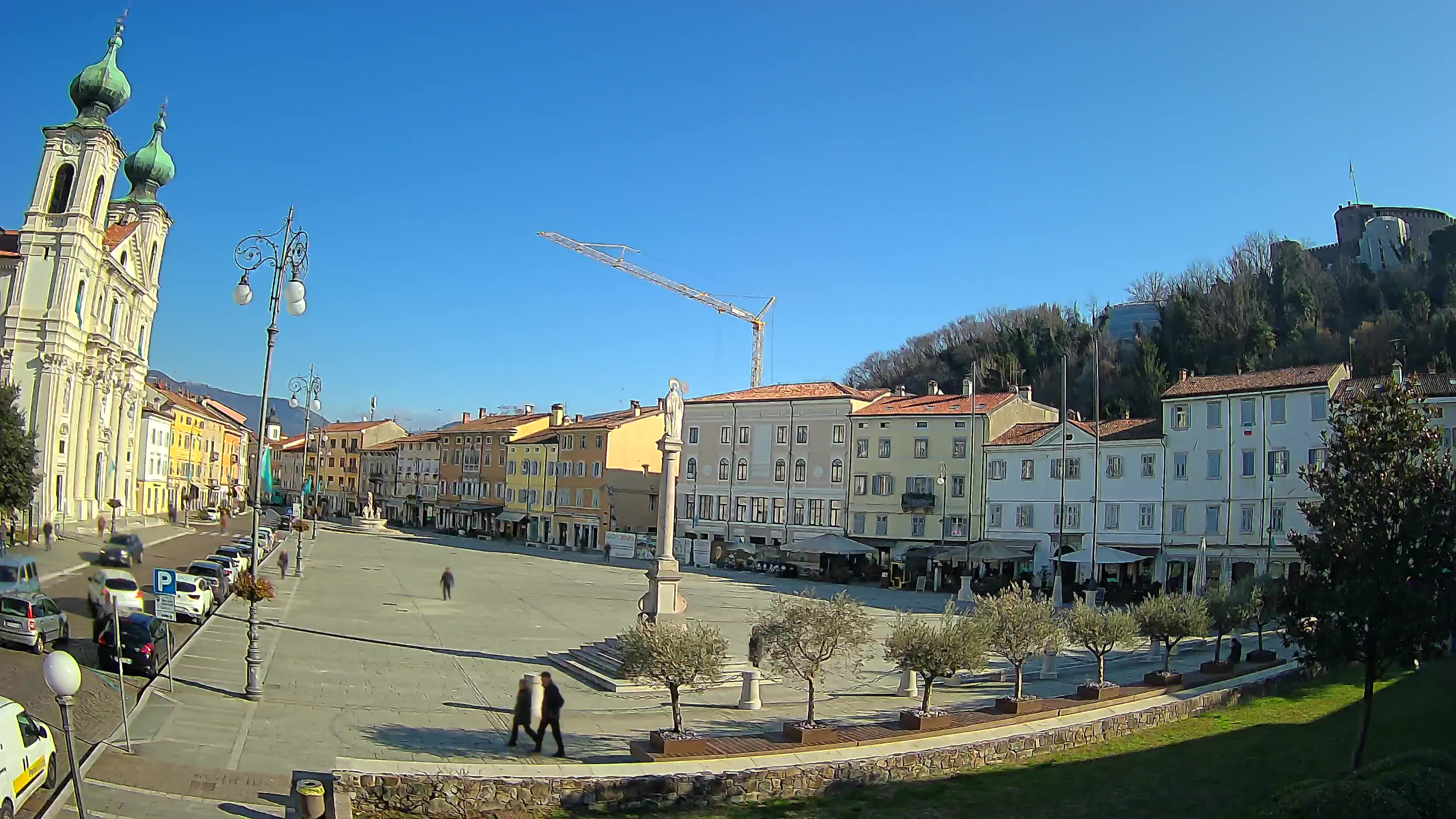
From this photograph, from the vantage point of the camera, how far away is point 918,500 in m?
58.7

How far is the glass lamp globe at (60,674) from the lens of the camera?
9406 mm

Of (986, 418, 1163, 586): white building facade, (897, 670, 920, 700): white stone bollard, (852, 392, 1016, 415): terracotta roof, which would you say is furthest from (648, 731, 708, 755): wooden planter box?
(852, 392, 1016, 415): terracotta roof

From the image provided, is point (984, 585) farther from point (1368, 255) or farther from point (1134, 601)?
point (1368, 255)

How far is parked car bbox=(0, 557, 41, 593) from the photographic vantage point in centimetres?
2358

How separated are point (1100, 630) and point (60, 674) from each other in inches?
650

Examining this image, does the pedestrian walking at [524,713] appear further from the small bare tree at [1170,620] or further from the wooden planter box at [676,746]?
the small bare tree at [1170,620]

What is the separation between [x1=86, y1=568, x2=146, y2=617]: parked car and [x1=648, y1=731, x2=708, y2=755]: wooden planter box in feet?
48.9

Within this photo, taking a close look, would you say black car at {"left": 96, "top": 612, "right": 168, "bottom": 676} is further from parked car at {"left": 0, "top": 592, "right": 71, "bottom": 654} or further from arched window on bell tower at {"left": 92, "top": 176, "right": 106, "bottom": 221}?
arched window on bell tower at {"left": 92, "top": 176, "right": 106, "bottom": 221}

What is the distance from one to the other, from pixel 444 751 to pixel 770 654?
5.10 meters

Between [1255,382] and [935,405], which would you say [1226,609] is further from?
[935,405]

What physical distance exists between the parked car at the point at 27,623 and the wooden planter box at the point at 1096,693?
70.7 ft

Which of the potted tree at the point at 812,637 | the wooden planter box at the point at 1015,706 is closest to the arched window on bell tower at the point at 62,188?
the potted tree at the point at 812,637

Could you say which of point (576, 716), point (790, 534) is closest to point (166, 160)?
point (790, 534)

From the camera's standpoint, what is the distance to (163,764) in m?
13.3
